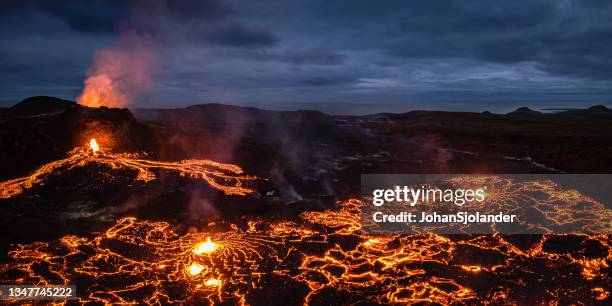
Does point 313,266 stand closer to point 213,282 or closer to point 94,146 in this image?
point 213,282

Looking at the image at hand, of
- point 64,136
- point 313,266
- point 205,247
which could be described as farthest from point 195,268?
point 64,136

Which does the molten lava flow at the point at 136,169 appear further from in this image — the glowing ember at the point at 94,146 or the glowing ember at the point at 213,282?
the glowing ember at the point at 213,282

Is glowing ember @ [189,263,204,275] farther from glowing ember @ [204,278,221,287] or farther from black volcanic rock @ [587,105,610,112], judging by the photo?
black volcanic rock @ [587,105,610,112]

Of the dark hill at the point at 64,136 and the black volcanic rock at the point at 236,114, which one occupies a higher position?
the black volcanic rock at the point at 236,114

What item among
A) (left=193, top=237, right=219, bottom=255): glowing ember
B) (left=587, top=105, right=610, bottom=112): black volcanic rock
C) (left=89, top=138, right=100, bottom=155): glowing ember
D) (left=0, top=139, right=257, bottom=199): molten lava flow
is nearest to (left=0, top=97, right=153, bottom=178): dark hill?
(left=89, top=138, right=100, bottom=155): glowing ember

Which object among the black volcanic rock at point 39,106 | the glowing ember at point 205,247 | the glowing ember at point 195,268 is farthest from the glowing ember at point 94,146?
the black volcanic rock at point 39,106

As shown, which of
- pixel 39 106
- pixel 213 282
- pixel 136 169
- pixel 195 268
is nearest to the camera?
pixel 213 282
